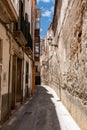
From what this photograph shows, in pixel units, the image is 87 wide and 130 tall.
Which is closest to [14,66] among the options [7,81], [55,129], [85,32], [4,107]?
[7,81]

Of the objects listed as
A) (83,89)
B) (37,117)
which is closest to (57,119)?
(37,117)

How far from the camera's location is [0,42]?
7.62 meters

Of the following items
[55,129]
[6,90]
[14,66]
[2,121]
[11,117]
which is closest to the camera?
[55,129]

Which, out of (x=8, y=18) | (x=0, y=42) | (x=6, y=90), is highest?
(x=8, y=18)

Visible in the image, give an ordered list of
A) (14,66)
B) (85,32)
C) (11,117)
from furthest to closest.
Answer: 1. (14,66)
2. (11,117)
3. (85,32)

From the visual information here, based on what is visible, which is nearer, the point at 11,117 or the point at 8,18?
the point at 8,18

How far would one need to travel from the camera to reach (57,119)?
9.02 meters

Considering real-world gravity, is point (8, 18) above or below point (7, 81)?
above

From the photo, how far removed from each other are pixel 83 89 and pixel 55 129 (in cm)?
144

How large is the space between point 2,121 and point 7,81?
4.63 feet

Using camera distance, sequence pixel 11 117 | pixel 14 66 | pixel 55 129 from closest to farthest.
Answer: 1. pixel 55 129
2. pixel 11 117
3. pixel 14 66

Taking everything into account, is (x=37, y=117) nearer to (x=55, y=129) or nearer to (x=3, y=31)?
(x=55, y=129)

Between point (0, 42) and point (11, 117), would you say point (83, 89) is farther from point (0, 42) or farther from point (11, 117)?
point (11, 117)

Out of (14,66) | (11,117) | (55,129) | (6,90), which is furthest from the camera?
(14,66)
